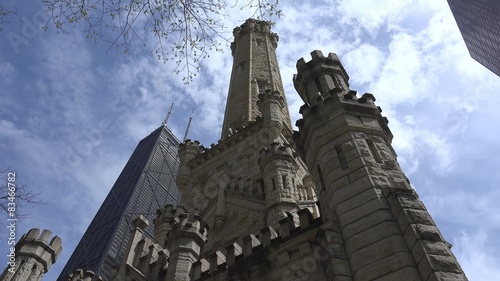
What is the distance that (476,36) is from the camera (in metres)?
53.3

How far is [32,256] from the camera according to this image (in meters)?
17.6

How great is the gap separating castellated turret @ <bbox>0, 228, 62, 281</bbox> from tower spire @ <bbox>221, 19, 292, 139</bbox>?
11860 millimetres

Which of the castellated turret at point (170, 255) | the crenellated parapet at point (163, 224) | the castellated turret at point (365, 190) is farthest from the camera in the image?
the crenellated parapet at point (163, 224)

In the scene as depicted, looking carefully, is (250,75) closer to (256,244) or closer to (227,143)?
(227,143)

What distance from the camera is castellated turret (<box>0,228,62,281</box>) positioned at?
1684cm

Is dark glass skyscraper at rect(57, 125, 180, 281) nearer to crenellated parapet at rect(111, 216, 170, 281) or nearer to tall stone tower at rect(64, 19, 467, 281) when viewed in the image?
tall stone tower at rect(64, 19, 467, 281)

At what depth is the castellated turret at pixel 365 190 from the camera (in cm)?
723

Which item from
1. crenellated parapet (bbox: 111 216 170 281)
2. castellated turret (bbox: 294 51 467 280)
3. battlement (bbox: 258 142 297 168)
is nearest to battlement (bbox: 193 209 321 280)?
castellated turret (bbox: 294 51 467 280)

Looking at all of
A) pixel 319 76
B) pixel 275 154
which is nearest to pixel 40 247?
pixel 275 154

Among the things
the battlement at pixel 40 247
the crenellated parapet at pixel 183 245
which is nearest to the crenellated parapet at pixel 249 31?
the battlement at pixel 40 247

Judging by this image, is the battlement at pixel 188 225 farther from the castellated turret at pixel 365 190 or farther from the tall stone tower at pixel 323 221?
the castellated turret at pixel 365 190

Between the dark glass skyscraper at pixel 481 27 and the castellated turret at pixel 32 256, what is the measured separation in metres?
39.9

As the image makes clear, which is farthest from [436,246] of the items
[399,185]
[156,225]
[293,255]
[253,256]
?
[156,225]

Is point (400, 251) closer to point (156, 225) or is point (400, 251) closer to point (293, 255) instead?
point (293, 255)
